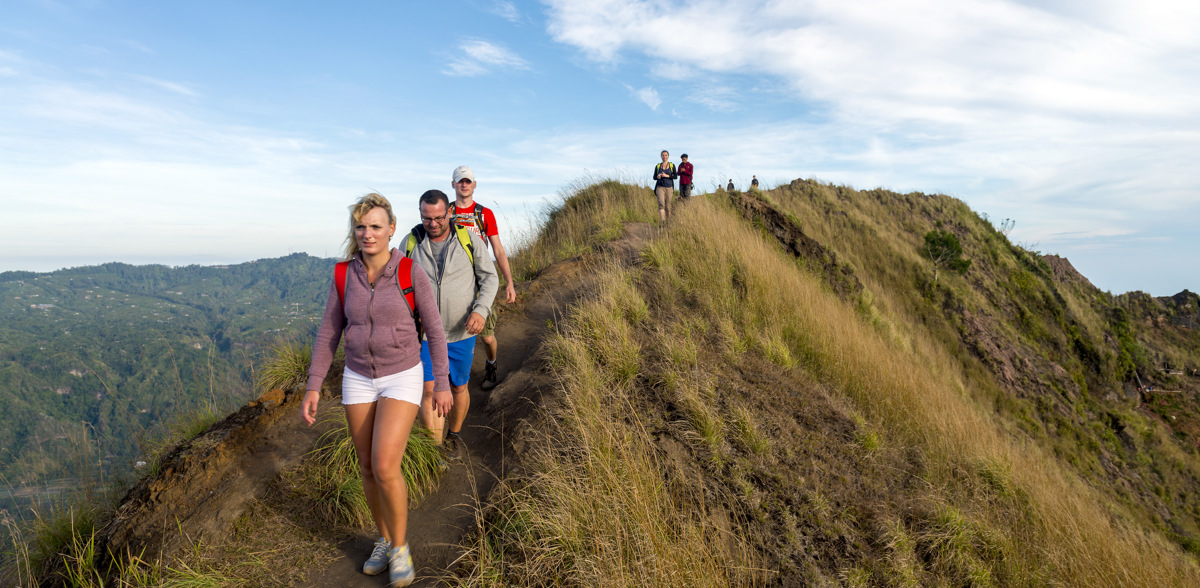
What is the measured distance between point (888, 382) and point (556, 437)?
434 centimetres

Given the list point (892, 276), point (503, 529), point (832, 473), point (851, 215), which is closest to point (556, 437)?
point (503, 529)

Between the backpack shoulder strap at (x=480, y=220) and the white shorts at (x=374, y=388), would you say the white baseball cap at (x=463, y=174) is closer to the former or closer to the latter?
the backpack shoulder strap at (x=480, y=220)

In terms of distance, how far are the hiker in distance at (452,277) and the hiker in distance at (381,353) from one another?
2.90 feet

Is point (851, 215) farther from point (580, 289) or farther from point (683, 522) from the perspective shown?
point (683, 522)

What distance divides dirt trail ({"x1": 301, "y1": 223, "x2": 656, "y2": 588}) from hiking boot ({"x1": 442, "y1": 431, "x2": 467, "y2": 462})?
89 mm

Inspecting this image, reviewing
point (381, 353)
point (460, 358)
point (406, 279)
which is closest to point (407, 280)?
point (406, 279)

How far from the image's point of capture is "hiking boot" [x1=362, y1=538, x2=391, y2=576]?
2.83 m

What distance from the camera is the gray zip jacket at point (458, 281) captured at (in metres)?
3.70

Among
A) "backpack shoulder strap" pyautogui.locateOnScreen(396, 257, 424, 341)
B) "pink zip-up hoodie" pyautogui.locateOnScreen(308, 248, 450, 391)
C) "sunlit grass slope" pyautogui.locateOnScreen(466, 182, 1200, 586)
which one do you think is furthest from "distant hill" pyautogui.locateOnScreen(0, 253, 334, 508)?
"sunlit grass slope" pyautogui.locateOnScreen(466, 182, 1200, 586)

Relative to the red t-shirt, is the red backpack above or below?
below

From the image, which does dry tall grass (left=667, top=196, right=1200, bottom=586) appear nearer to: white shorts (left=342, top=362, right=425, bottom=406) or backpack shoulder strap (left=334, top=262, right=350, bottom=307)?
white shorts (left=342, top=362, right=425, bottom=406)

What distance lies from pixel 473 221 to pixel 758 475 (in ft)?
10.0

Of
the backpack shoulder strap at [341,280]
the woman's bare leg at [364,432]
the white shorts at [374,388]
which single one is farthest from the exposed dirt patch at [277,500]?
the backpack shoulder strap at [341,280]

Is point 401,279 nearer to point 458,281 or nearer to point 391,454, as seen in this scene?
point 391,454
